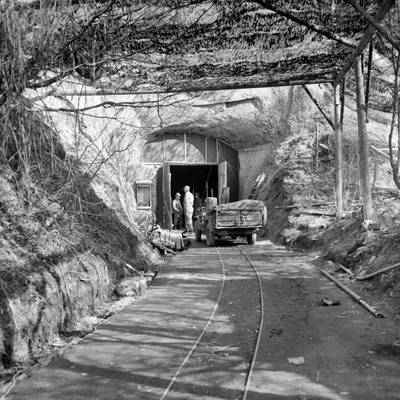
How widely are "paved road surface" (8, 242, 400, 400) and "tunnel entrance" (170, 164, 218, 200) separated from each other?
68.4 feet

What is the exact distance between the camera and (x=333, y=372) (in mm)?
4711

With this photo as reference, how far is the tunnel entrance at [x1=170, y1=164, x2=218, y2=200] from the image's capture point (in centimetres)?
2971

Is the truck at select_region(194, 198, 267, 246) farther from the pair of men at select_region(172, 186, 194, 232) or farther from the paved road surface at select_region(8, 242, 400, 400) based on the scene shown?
the paved road surface at select_region(8, 242, 400, 400)

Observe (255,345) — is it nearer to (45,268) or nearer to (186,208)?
(45,268)

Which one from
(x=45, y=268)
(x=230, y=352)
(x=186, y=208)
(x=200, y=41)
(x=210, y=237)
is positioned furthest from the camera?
(x=186, y=208)

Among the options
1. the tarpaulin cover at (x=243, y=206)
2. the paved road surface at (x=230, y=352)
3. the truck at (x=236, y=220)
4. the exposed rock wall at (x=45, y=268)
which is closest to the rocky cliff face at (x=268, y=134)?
the tarpaulin cover at (x=243, y=206)

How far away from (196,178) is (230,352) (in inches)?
1052

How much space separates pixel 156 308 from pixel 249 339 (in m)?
2.20

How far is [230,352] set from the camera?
5375mm

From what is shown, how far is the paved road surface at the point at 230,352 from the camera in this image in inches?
170

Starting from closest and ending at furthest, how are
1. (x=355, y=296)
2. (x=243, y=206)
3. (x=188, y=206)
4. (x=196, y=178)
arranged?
(x=355, y=296)
(x=243, y=206)
(x=188, y=206)
(x=196, y=178)

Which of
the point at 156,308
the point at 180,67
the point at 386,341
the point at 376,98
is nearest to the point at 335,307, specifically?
the point at 386,341

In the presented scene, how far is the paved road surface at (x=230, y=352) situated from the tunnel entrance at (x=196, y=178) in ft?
68.4

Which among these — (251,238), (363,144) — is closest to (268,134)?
(251,238)
